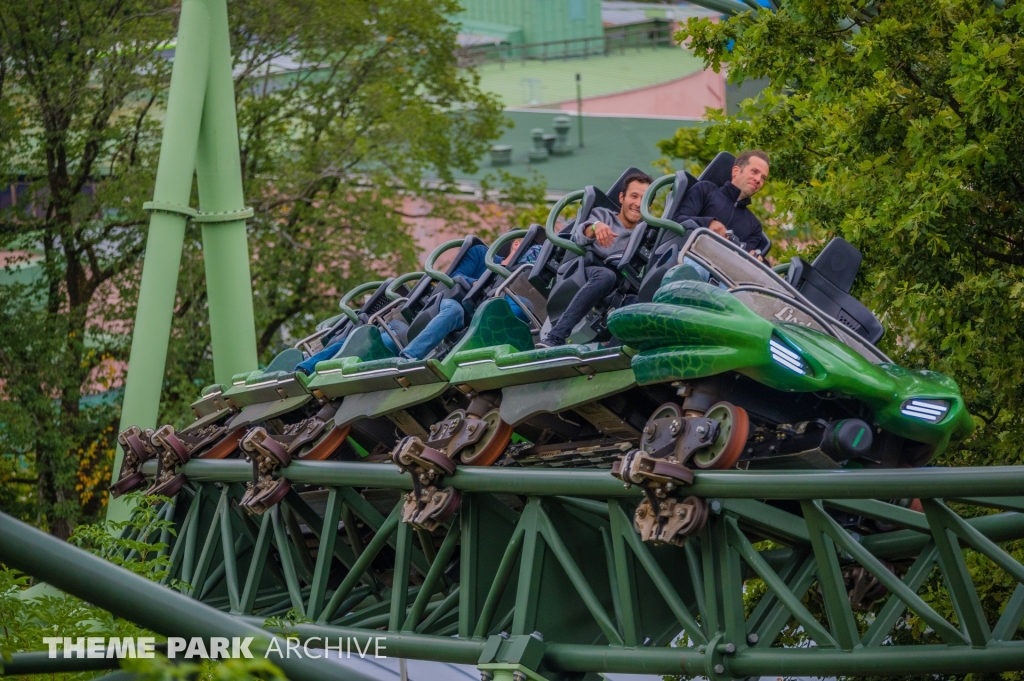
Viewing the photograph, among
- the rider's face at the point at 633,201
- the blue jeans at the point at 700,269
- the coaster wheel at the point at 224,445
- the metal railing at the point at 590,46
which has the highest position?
the metal railing at the point at 590,46

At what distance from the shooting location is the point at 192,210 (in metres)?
11.3

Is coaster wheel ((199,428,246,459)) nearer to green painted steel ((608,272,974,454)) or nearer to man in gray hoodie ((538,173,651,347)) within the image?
man in gray hoodie ((538,173,651,347))

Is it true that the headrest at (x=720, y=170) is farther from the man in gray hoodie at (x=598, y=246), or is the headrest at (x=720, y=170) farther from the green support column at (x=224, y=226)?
the green support column at (x=224, y=226)

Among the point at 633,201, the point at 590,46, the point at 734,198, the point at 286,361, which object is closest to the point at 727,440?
the point at 734,198

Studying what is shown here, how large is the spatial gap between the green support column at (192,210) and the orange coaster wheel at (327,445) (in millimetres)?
3002

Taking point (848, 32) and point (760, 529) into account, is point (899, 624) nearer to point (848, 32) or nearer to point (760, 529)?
point (848, 32)

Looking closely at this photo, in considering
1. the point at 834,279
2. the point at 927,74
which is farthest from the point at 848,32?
the point at 834,279

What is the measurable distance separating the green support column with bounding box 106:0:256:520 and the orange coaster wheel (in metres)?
3.00

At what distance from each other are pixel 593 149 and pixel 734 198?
23.9m

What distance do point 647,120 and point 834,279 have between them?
2434cm

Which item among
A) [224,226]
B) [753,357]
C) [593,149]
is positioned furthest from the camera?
[593,149]

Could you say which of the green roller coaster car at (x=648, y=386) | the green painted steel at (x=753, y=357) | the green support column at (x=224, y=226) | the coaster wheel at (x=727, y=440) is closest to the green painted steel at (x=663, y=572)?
the coaster wheel at (x=727, y=440)

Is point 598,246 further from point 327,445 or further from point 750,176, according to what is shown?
point 327,445

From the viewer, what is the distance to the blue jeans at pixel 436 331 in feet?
27.0
